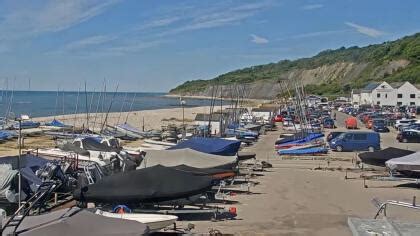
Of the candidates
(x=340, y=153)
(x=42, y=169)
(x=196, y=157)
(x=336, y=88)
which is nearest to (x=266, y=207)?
(x=196, y=157)

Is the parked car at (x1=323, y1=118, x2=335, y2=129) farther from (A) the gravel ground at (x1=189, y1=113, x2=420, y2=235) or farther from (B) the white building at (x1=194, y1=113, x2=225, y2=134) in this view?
(A) the gravel ground at (x1=189, y1=113, x2=420, y2=235)

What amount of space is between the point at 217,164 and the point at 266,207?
3.24m

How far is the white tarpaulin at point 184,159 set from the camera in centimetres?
2294

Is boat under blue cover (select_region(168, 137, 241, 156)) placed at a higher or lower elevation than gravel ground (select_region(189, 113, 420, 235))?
higher

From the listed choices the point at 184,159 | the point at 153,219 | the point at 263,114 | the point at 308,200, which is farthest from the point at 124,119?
the point at 153,219

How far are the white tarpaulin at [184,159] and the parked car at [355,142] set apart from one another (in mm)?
20663

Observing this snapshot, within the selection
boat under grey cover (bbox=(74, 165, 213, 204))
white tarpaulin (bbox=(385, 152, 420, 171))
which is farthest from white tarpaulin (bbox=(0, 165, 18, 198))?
white tarpaulin (bbox=(385, 152, 420, 171))

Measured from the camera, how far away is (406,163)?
987 inches

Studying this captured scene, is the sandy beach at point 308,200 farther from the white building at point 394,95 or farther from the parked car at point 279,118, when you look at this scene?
the white building at point 394,95

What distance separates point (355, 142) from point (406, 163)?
17418 mm

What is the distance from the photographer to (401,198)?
22625 mm

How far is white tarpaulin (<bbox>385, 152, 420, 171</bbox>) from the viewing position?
24.7 meters

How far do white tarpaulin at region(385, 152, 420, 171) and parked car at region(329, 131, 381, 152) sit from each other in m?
16.0

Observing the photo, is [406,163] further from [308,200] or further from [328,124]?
[328,124]
